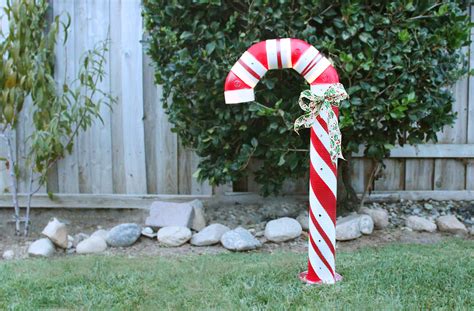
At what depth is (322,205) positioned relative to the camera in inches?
110

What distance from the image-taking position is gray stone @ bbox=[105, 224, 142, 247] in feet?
13.4

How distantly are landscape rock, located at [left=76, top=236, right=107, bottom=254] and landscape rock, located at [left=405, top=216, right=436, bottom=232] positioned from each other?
2.54 metres

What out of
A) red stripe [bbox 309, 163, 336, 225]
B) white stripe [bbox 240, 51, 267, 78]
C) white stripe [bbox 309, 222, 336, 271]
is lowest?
white stripe [bbox 309, 222, 336, 271]

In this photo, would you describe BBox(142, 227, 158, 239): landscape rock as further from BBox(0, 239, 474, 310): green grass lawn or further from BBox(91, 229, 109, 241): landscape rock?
BBox(0, 239, 474, 310): green grass lawn

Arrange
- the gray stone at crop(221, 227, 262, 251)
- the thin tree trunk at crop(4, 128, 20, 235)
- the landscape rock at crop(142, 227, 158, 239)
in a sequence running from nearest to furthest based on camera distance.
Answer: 1. the gray stone at crop(221, 227, 262, 251)
2. the landscape rock at crop(142, 227, 158, 239)
3. the thin tree trunk at crop(4, 128, 20, 235)

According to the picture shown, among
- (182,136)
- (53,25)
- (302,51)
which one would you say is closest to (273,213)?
(182,136)

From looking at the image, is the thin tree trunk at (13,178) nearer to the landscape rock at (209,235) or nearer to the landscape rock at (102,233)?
the landscape rock at (102,233)

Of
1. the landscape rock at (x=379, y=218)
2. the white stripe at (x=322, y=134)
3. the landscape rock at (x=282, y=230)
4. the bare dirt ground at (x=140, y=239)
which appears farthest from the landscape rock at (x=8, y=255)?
the landscape rock at (x=379, y=218)

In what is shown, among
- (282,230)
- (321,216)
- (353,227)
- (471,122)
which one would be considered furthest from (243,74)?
(471,122)

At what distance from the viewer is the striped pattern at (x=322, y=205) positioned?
2.75 metres

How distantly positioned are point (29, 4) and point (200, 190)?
2.18 meters

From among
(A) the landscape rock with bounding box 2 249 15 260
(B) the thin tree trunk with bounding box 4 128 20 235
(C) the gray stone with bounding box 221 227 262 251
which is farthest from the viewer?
(B) the thin tree trunk with bounding box 4 128 20 235

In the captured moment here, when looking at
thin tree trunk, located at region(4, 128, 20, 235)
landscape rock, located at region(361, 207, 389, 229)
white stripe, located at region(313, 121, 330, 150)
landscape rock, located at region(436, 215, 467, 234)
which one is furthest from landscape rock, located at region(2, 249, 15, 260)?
landscape rock, located at region(436, 215, 467, 234)

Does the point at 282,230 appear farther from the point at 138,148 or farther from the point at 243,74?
the point at 243,74
